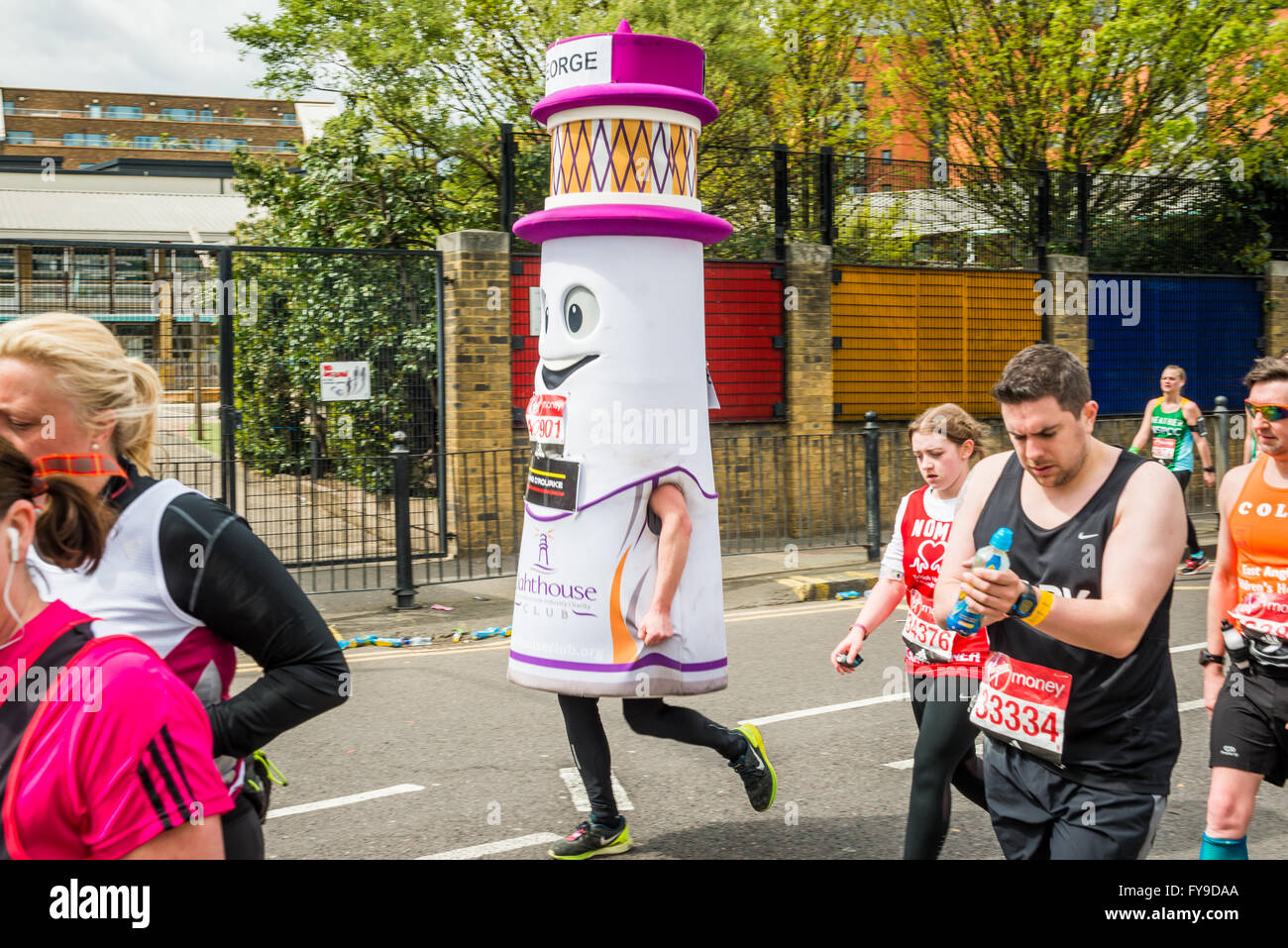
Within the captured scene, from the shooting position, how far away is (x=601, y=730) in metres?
4.72

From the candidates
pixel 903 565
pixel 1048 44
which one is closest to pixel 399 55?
pixel 1048 44

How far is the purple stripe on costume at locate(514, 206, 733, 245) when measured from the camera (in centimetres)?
455

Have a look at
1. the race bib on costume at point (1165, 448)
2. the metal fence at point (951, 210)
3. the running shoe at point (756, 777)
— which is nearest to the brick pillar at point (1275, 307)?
the metal fence at point (951, 210)

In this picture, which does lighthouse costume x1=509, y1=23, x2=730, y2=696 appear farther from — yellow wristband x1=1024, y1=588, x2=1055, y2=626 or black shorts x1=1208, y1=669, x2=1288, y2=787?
yellow wristband x1=1024, y1=588, x2=1055, y2=626

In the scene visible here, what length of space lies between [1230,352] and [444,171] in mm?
11872

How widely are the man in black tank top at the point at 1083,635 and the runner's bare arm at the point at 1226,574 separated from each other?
4.45 feet

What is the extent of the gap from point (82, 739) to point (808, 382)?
40.5ft

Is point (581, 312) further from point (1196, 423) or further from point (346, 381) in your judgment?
point (1196, 423)

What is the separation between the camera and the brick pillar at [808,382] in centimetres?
1323

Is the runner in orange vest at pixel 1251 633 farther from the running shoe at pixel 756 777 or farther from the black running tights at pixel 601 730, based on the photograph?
the black running tights at pixel 601 730

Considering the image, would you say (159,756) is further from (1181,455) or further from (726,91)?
(726,91)

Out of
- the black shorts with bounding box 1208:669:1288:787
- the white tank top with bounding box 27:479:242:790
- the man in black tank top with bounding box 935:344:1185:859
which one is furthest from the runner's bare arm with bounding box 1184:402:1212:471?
the white tank top with bounding box 27:479:242:790

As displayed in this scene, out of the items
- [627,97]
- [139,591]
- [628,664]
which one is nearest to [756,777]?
[628,664]

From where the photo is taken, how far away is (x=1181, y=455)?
1175 centimetres
